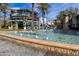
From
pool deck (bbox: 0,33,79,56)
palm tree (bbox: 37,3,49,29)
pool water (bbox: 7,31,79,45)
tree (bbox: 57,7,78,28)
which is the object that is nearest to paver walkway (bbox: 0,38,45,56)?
pool deck (bbox: 0,33,79,56)

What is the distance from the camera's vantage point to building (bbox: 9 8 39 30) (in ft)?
17.7

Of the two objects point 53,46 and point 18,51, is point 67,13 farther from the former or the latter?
point 18,51

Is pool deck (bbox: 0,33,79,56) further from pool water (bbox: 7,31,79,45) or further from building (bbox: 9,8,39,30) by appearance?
building (bbox: 9,8,39,30)

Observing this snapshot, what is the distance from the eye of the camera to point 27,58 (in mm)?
4844

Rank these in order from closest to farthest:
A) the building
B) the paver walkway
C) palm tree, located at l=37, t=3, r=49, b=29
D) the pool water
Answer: the paver walkway → palm tree, located at l=37, t=3, r=49, b=29 → the building → the pool water

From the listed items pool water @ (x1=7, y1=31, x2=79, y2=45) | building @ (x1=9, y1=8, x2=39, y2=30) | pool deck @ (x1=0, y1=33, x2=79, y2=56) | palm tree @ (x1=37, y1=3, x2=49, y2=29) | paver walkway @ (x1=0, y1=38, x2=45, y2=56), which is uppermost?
palm tree @ (x1=37, y1=3, x2=49, y2=29)

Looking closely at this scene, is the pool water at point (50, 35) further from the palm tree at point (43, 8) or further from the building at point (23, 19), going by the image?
the palm tree at point (43, 8)

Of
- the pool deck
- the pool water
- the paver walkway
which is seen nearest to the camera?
the pool deck

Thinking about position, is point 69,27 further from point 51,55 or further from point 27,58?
point 27,58

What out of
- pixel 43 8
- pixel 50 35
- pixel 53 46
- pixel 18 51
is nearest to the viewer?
pixel 53 46

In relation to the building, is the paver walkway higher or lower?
lower

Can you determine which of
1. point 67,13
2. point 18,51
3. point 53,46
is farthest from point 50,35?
point 18,51

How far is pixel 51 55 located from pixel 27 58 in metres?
0.57

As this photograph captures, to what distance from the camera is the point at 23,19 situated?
215 inches
